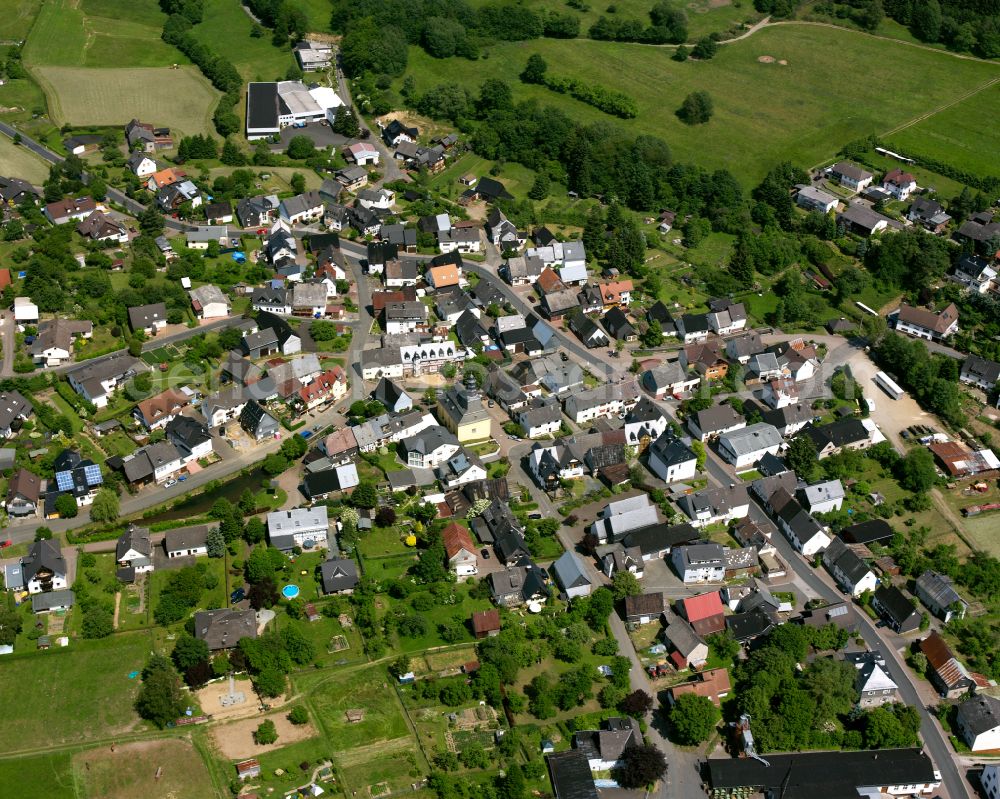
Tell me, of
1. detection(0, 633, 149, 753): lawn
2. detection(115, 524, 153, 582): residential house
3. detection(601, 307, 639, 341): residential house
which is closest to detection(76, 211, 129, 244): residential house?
detection(115, 524, 153, 582): residential house

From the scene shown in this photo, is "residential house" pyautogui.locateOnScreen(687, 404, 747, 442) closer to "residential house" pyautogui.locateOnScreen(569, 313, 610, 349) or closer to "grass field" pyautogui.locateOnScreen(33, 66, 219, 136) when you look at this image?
"residential house" pyautogui.locateOnScreen(569, 313, 610, 349)

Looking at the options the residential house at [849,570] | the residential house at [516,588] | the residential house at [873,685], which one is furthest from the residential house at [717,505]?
the residential house at [873,685]

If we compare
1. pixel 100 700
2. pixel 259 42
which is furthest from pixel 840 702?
pixel 259 42

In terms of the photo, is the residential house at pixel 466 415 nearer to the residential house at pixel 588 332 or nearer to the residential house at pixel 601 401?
the residential house at pixel 601 401

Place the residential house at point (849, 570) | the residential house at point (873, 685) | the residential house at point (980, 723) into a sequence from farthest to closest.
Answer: the residential house at point (849, 570), the residential house at point (873, 685), the residential house at point (980, 723)

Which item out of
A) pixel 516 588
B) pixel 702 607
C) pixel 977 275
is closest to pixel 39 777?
→ pixel 516 588
